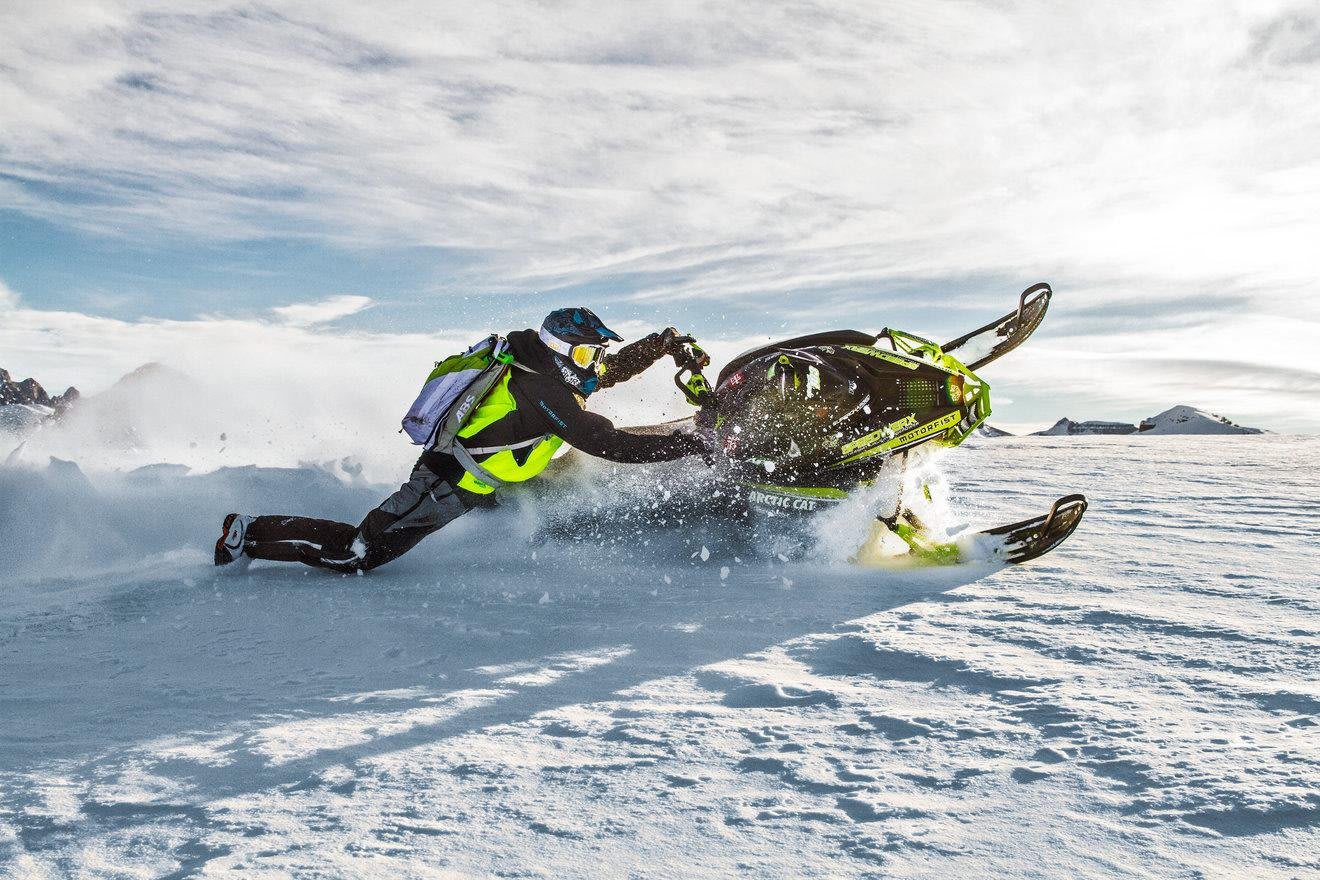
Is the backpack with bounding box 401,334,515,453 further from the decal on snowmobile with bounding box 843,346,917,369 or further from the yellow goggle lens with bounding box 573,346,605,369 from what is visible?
the decal on snowmobile with bounding box 843,346,917,369

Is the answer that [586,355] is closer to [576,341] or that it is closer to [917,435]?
[576,341]

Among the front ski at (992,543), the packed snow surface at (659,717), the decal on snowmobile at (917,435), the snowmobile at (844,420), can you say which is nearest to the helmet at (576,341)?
the snowmobile at (844,420)

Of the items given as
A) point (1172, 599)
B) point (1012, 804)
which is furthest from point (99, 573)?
point (1172, 599)

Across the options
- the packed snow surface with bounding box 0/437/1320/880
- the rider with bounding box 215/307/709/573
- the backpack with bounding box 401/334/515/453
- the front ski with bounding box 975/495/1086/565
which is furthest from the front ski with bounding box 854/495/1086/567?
the backpack with bounding box 401/334/515/453

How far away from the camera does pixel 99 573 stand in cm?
481

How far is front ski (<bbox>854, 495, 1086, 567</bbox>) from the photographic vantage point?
4.83 metres

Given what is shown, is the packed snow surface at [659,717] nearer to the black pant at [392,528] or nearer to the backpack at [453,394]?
the black pant at [392,528]

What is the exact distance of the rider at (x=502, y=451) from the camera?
15.2ft

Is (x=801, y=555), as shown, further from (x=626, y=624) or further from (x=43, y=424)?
(x=43, y=424)

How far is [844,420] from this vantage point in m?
5.02

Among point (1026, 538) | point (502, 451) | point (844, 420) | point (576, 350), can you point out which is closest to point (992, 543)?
point (1026, 538)

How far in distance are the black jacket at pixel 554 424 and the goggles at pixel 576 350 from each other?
0.05m

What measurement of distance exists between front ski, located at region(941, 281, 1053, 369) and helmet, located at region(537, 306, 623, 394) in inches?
86.8

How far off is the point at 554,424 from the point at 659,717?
7.90 feet
